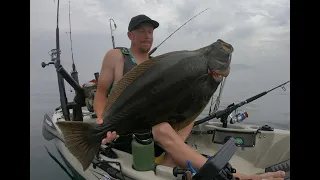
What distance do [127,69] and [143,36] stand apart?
0.37m

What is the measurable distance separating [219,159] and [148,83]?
0.81m

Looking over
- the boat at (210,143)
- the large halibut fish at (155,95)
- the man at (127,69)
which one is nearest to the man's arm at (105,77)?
the man at (127,69)

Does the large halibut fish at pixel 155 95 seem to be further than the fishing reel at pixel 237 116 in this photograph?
No

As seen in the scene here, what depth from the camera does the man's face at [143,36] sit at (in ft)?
8.80

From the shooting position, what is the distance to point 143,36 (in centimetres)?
274

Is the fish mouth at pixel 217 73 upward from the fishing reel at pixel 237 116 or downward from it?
upward

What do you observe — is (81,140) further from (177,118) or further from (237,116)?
(237,116)

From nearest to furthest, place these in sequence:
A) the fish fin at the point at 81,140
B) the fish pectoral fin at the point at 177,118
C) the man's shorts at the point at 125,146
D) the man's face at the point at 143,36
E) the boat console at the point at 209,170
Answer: the boat console at the point at 209,170
the fish fin at the point at 81,140
the fish pectoral fin at the point at 177,118
the man's face at the point at 143,36
the man's shorts at the point at 125,146

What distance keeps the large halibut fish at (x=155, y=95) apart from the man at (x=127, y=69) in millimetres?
129

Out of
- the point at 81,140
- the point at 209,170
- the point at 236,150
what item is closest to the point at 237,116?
the point at 236,150

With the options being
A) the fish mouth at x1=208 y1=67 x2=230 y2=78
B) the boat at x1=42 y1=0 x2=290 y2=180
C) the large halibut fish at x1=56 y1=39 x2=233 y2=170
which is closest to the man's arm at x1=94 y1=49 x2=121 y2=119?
the large halibut fish at x1=56 y1=39 x2=233 y2=170

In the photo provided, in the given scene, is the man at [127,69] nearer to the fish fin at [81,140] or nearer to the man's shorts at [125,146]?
the man's shorts at [125,146]
